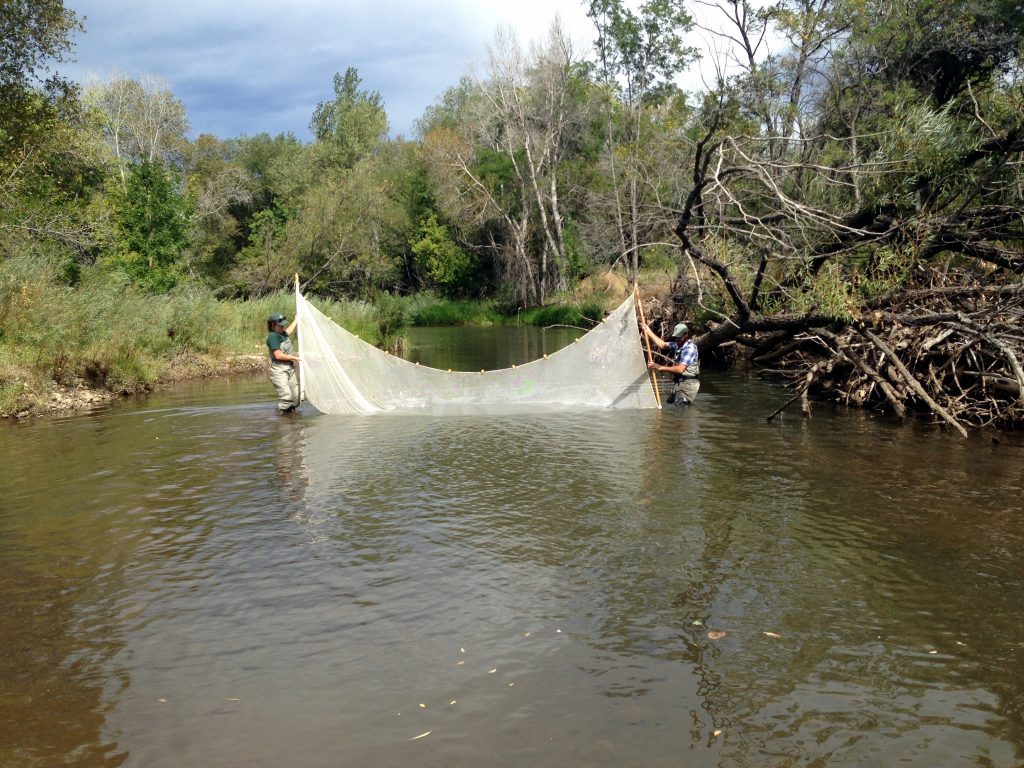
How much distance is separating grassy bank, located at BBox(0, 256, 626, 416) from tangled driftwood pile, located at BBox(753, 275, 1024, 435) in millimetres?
12247

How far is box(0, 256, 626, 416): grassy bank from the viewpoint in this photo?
43.5 feet

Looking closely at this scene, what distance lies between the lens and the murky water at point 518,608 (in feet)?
12.6

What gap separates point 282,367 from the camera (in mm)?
12805

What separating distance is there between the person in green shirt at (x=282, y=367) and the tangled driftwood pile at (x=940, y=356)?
25.2 feet

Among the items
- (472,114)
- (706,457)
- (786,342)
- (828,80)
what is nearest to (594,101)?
(472,114)

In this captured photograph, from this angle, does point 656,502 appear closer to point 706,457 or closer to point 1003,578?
point 706,457

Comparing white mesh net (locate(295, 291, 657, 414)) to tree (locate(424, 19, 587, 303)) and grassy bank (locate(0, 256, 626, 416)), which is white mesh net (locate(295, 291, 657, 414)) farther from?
tree (locate(424, 19, 587, 303))

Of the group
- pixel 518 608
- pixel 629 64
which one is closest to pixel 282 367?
pixel 518 608

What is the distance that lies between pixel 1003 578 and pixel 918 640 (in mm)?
1402

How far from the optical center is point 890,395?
11.7m

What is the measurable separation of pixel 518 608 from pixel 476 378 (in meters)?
7.16

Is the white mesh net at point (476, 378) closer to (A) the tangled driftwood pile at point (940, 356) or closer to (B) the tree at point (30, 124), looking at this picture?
(A) the tangled driftwood pile at point (940, 356)

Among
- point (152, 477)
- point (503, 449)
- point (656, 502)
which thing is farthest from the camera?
point (503, 449)

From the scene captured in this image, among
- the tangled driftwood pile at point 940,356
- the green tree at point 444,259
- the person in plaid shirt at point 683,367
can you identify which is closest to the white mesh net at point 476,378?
the person in plaid shirt at point 683,367
